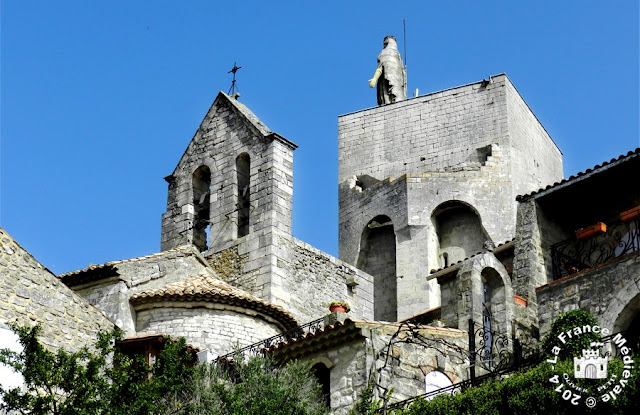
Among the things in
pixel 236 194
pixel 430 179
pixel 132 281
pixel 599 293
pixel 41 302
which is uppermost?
pixel 430 179

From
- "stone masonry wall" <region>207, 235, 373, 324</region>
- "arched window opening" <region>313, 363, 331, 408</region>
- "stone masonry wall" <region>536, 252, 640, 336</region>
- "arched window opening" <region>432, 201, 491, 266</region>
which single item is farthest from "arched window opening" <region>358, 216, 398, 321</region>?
"arched window opening" <region>313, 363, 331, 408</region>

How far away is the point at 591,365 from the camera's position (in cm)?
1856

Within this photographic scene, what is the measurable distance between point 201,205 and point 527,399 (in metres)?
13.6

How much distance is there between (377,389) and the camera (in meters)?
20.6

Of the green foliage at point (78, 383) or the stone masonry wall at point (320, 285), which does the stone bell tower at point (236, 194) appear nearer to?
the stone masonry wall at point (320, 285)

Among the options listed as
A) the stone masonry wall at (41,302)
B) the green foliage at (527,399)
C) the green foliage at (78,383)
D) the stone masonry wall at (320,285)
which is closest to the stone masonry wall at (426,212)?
the stone masonry wall at (320,285)

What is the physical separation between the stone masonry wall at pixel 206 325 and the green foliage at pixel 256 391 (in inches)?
127

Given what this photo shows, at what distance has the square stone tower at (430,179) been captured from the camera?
3378 centimetres

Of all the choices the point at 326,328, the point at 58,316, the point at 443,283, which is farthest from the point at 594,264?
the point at 58,316

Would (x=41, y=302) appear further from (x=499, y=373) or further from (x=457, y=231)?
(x=457, y=231)

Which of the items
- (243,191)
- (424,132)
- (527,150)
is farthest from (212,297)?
(527,150)

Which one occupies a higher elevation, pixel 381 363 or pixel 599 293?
pixel 599 293

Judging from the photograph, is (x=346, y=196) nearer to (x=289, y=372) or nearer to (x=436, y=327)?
(x=436, y=327)

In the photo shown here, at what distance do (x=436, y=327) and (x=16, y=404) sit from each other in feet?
24.0
